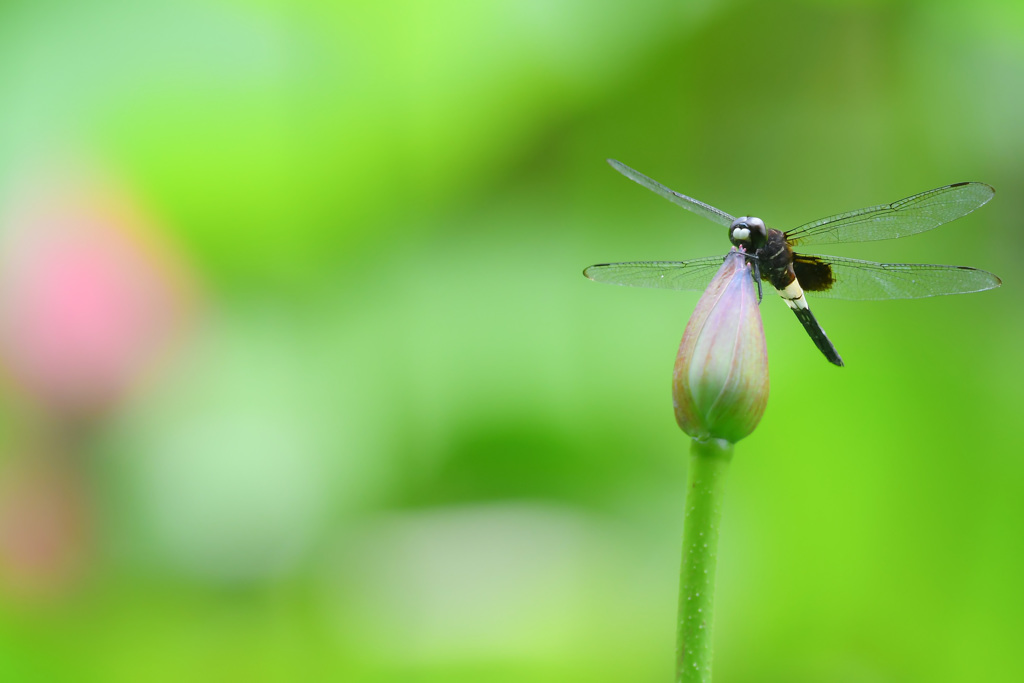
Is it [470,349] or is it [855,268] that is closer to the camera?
[855,268]

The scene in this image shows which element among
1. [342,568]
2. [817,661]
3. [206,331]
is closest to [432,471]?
[342,568]

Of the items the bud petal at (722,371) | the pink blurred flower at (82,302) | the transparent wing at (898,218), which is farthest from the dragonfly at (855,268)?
the pink blurred flower at (82,302)

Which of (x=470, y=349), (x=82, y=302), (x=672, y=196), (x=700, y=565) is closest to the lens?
(x=700, y=565)

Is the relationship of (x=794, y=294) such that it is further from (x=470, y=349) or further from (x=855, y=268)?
(x=470, y=349)

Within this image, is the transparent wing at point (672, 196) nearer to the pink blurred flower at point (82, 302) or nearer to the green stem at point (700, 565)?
the green stem at point (700, 565)

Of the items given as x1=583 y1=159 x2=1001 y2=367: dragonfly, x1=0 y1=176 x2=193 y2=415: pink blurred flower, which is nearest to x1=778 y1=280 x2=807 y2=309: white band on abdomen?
x1=583 y1=159 x2=1001 y2=367: dragonfly

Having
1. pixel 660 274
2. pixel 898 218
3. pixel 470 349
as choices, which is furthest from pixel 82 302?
pixel 898 218
